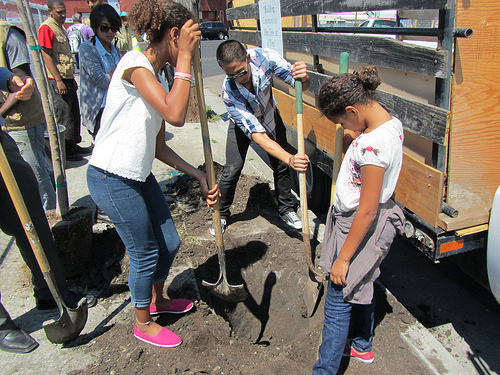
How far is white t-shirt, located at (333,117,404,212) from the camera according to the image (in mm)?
1838

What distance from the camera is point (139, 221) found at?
7.30ft

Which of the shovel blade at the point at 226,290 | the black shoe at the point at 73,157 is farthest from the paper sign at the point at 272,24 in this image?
the black shoe at the point at 73,157

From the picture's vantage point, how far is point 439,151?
2199 millimetres

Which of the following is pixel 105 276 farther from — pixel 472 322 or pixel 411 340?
pixel 472 322

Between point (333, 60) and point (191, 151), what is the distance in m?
3.59

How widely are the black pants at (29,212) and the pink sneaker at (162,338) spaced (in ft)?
2.11

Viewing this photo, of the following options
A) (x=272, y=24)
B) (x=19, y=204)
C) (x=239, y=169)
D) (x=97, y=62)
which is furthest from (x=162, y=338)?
(x=97, y=62)

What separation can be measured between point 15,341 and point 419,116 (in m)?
2.85

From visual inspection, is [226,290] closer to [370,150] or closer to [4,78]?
[370,150]

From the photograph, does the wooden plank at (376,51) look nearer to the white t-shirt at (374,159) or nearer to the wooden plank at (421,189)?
the white t-shirt at (374,159)

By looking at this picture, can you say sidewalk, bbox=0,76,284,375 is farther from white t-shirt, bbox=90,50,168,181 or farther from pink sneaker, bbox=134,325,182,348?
white t-shirt, bbox=90,50,168,181

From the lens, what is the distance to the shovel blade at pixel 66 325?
7.81ft

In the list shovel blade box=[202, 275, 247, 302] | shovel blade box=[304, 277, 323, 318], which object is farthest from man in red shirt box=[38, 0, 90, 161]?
shovel blade box=[304, 277, 323, 318]

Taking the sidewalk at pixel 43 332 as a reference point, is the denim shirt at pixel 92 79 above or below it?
above
